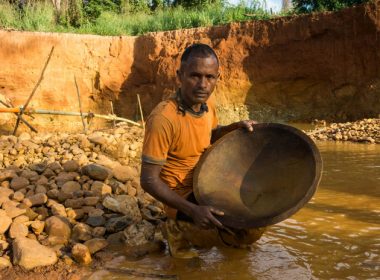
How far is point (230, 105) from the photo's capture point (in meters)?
13.1

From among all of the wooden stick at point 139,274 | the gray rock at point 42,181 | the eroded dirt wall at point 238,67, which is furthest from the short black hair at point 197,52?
the eroded dirt wall at point 238,67

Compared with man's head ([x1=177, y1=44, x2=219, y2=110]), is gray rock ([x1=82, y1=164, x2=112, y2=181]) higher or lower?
lower

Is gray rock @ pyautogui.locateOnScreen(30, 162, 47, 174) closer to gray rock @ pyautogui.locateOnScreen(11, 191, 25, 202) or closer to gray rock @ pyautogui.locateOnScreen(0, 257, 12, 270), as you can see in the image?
gray rock @ pyautogui.locateOnScreen(11, 191, 25, 202)

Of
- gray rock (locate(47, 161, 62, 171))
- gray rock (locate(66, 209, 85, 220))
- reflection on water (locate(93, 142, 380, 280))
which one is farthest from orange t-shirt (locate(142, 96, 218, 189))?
gray rock (locate(47, 161, 62, 171))

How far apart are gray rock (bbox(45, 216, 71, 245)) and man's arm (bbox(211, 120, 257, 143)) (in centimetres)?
122

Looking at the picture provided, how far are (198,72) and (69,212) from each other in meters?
1.65

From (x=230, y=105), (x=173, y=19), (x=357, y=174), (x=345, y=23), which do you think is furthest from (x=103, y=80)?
(x=357, y=174)

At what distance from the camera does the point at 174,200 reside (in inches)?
85.4

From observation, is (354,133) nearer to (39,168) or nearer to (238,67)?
(238,67)

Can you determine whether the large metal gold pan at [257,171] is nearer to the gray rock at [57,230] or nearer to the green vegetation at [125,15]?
the gray rock at [57,230]

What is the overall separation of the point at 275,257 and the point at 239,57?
10.8m

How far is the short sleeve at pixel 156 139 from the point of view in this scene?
7.30 feet

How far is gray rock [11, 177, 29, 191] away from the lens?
3533 mm

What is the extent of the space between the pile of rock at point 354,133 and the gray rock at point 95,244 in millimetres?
6079
